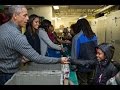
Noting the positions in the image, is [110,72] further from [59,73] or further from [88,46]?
[88,46]

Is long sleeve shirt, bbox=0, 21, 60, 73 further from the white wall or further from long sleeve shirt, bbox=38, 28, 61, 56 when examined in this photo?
the white wall

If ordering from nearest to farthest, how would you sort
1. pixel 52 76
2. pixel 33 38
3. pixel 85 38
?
pixel 52 76
pixel 85 38
pixel 33 38

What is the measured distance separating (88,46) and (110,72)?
116 centimetres

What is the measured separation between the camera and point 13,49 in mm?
2410

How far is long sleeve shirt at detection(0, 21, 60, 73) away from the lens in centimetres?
237

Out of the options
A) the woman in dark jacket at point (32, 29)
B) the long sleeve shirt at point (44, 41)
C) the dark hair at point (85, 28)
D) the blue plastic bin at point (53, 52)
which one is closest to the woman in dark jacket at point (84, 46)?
the dark hair at point (85, 28)

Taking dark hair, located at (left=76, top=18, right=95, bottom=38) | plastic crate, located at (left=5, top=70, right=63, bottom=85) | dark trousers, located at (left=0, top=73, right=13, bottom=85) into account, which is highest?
dark hair, located at (left=76, top=18, right=95, bottom=38)

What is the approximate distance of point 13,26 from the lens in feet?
7.99

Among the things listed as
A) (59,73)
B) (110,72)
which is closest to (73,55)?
(110,72)

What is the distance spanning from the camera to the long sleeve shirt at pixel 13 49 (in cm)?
237

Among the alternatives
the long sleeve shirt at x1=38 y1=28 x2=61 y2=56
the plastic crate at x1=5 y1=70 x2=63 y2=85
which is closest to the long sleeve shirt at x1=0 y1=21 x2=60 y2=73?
the plastic crate at x1=5 y1=70 x2=63 y2=85

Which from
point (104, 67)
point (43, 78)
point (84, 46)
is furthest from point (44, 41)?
point (43, 78)

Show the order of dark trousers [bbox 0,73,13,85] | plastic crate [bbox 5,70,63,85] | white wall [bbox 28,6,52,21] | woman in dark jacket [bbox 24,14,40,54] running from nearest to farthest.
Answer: plastic crate [bbox 5,70,63,85] < dark trousers [bbox 0,73,13,85] < woman in dark jacket [bbox 24,14,40,54] < white wall [bbox 28,6,52,21]
